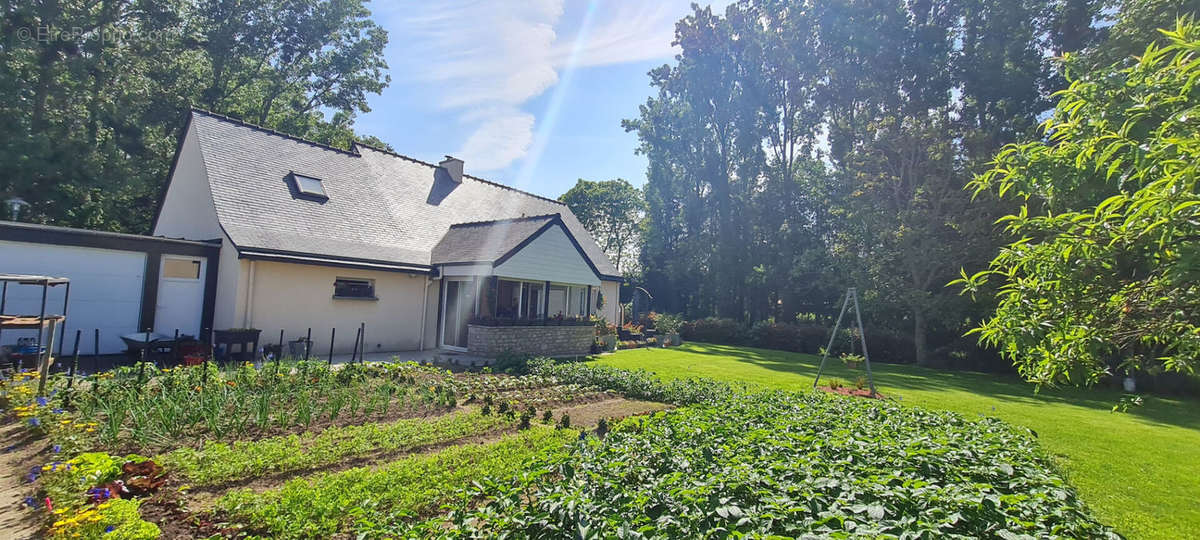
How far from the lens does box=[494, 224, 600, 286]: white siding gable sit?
1500 centimetres

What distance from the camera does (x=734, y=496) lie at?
320cm

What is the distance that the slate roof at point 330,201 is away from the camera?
1300 cm

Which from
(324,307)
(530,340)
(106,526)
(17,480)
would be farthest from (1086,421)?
(324,307)

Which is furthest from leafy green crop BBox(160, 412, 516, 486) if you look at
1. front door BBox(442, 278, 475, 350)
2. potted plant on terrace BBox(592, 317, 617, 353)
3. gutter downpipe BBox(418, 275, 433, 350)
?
potted plant on terrace BBox(592, 317, 617, 353)

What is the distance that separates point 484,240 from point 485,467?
37.5ft

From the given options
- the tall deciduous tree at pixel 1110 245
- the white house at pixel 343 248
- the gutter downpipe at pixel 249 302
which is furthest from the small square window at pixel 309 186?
the tall deciduous tree at pixel 1110 245

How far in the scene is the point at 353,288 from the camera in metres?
14.1

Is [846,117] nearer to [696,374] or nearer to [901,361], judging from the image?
[901,361]

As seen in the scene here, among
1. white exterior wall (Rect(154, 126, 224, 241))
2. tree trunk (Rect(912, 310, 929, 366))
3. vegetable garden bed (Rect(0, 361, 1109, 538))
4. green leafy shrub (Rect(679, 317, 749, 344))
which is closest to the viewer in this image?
vegetable garden bed (Rect(0, 361, 1109, 538))

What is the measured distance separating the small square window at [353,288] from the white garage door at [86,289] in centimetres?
401

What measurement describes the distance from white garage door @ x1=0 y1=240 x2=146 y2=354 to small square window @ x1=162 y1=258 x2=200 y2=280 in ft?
1.57

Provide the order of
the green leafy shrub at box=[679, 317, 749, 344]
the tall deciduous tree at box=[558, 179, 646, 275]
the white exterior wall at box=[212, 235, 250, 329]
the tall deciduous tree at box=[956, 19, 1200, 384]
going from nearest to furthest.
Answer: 1. the tall deciduous tree at box=[956, 19, 1200, 384]
2. the white exterior wall at box=[212, 235, 250, 329]
3. the green leafy shrub at box=[679, 317, 749, 344]
4. the tall deciduous tree at box=[558, 179, 646, 275]

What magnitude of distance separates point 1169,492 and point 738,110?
98.5 ft

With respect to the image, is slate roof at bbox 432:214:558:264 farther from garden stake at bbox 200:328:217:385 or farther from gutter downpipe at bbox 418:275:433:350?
garden stake at bbox 200:328:217:385
